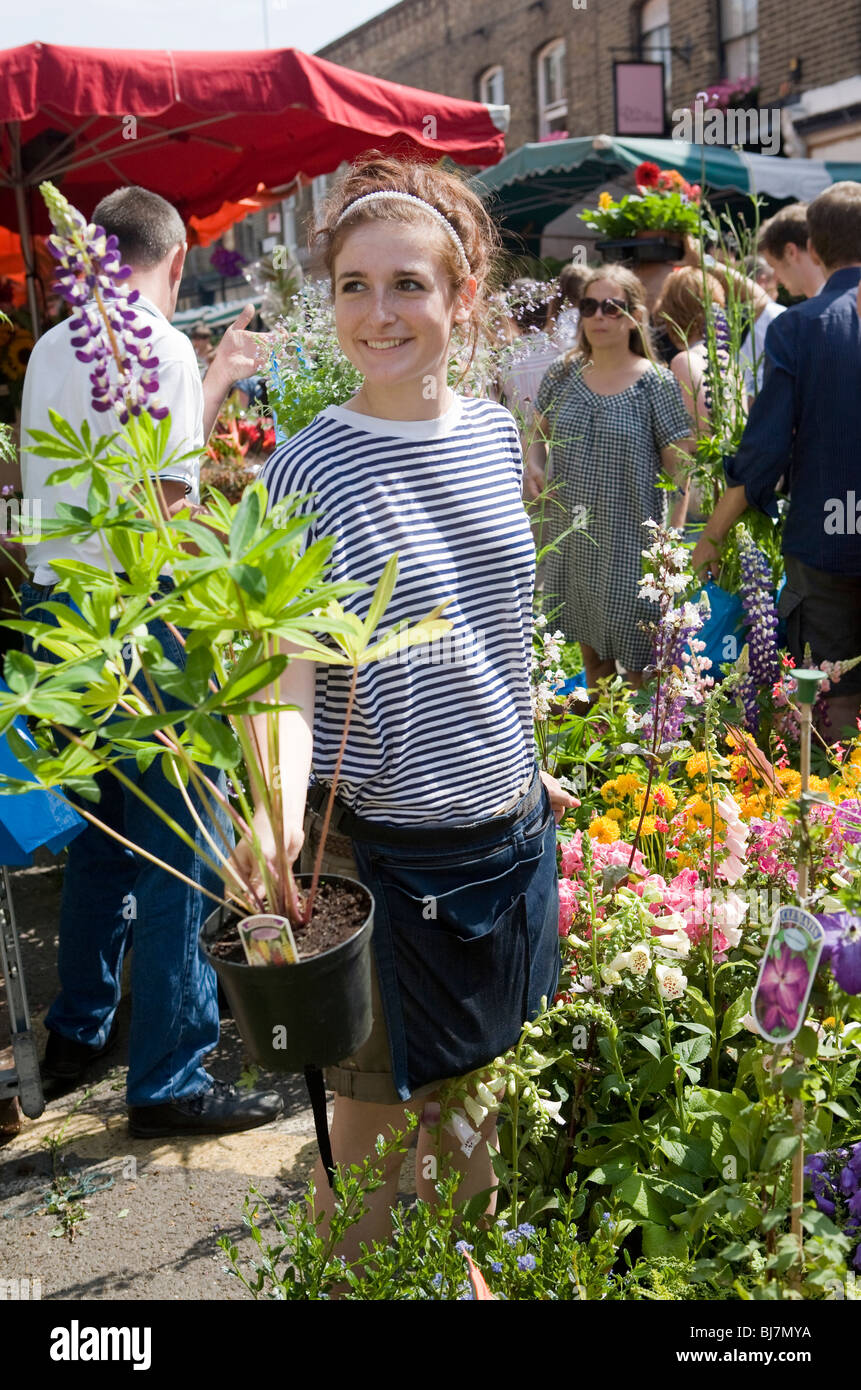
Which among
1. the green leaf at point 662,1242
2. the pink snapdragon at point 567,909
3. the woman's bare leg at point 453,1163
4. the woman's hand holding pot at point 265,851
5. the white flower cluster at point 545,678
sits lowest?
the green leaf at point 662,1242

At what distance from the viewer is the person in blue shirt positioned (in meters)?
3.39

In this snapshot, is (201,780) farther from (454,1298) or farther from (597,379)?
(597,379)

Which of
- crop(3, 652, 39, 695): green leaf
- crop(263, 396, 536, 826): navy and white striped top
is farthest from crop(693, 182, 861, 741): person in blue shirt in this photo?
crop(3, 652, 39, 695): green leaf

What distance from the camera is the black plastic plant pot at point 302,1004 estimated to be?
123cm

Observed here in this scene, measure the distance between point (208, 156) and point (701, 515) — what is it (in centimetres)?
419

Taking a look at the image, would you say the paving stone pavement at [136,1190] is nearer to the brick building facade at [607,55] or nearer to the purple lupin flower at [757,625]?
the purple lupin flower at [757,625]

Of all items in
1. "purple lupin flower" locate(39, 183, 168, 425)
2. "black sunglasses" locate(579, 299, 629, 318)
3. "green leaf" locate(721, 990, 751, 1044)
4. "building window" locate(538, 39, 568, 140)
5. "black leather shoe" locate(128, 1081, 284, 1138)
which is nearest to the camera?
"purple lupin flower" locate(39, 183, 168, 425)

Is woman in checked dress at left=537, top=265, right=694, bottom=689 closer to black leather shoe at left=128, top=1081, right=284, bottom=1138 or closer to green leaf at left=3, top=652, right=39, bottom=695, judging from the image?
black leather shoe at left=128, top=1081, right=284, bottom=1138

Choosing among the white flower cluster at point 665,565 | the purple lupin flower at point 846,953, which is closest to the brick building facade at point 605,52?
the white flower cluster at point 665,565

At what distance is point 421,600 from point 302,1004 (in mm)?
626

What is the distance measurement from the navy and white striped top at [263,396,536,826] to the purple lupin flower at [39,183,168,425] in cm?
44

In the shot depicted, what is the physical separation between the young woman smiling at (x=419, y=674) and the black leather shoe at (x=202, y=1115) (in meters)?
1.12

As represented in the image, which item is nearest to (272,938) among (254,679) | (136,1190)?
(254,679)

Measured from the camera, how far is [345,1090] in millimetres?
1768
